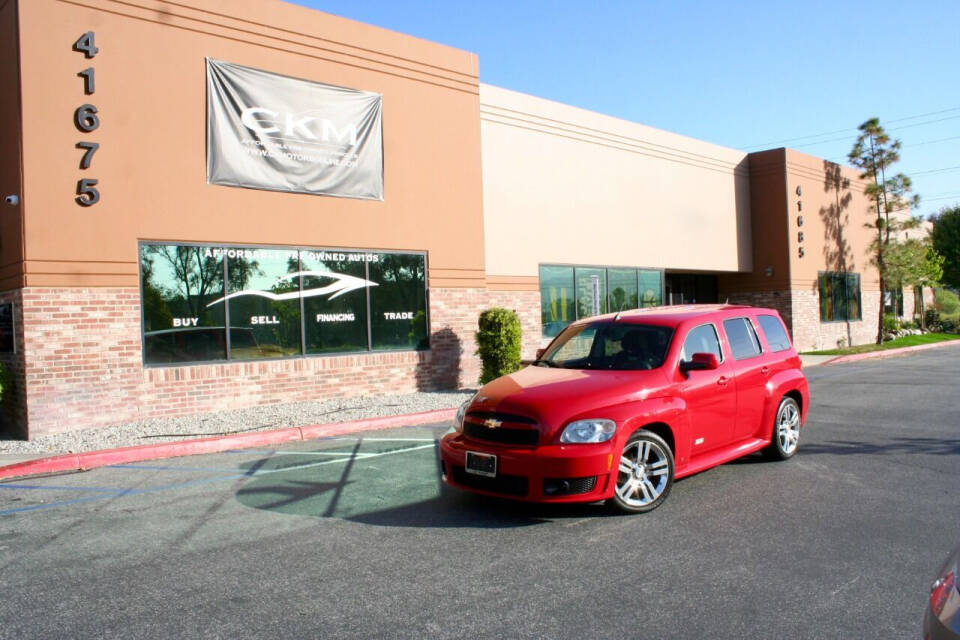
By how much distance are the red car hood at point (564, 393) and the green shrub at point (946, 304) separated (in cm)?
3547

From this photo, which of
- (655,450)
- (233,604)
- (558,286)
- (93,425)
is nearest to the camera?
(233,604)

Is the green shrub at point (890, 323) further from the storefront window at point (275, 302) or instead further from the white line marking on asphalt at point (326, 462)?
the white line marking on asphalt at point (326, 462)

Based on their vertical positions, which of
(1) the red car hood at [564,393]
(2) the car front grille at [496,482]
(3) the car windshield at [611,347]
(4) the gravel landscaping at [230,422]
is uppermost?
(3) the car windshield at [611,347]

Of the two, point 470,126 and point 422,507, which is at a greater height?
point 470,126

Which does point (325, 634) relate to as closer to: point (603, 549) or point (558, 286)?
point (603, 549)

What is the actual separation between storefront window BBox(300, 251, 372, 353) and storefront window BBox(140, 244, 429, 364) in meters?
0.02

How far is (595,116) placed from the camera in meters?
19.4

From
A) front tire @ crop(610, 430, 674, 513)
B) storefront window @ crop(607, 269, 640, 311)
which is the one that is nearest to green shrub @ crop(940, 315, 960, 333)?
storefront window @ crop(607, 269, 640, 311)

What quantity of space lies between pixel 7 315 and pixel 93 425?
2189mm

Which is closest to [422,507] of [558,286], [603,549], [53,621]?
[603,549]

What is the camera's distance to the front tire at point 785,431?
24.8 feet

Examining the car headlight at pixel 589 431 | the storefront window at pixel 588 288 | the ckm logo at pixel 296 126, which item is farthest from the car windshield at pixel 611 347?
the storefront window at pixel 588 288

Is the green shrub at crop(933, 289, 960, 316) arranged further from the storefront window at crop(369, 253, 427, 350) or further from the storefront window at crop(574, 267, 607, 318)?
the storefront window at crop(369, 253, 427, 350)

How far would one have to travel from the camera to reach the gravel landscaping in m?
9.59
